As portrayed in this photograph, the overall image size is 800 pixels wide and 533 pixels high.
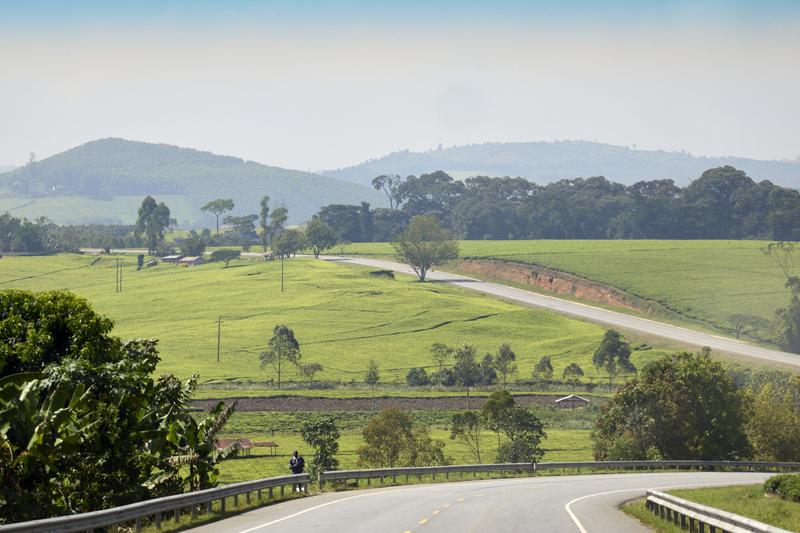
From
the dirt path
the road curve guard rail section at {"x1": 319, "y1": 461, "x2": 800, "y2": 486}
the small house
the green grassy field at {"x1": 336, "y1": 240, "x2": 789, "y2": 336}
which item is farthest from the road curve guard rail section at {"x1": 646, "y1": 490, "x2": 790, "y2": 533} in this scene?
the green grassy field at {"x1": 336, "y1": 240, "x2": 789, "y2": 336}

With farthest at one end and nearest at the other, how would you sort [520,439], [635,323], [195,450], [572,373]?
[635,323]
[572,373]
[520,439]
[195,450]

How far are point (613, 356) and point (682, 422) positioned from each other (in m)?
47.9

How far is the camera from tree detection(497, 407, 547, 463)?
75.4 meters

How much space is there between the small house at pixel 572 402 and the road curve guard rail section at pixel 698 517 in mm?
76242

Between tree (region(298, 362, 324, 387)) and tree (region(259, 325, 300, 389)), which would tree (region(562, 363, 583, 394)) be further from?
tree (region(259, 325, 300, 389))

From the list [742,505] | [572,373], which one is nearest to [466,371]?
[572,373]

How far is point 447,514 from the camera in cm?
3341

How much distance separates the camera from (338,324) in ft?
521

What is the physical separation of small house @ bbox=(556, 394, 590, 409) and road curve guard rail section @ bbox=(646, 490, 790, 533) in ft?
250

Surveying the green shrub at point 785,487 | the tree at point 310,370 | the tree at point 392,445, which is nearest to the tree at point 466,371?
the tree at point 310,370

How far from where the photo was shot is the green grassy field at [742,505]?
31641mm

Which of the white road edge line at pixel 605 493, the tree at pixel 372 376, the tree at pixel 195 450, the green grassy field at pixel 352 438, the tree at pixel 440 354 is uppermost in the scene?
the tree at pixel 195 450

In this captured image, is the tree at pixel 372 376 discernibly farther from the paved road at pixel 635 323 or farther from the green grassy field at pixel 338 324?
the paved road at pixel 635 323

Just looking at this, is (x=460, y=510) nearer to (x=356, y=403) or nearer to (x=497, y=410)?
(x=497, y=410)
